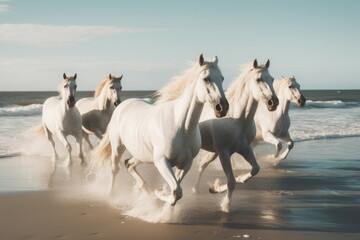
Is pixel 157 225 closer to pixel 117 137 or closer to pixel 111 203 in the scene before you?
pixel 111 203

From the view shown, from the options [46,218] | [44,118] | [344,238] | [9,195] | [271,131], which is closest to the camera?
[344,238]

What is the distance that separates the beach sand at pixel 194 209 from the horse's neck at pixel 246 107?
118cm

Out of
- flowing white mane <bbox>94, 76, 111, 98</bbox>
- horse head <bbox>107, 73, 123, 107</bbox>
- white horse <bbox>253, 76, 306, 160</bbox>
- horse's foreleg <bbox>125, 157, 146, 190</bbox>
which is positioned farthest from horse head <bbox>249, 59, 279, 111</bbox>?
flowing white mane <bbox>94, 76, 111, 98</bbox>

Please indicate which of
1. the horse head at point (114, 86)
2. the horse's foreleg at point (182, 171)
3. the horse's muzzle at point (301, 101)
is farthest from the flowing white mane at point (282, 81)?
the horse's foreleg at point (182, 171)

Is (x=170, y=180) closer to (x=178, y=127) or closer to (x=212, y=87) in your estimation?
(x=178, y=127)

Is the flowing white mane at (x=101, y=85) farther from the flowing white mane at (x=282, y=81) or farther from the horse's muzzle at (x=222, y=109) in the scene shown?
the horse's muzzle at (x=222, y=109)

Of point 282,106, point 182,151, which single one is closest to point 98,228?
point 182,151

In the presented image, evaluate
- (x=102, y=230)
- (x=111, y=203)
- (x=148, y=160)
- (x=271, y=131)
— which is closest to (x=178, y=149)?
(x=148, y=160)

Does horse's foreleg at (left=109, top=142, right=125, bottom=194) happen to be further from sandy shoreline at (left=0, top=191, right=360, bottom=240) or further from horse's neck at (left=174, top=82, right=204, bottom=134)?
horse's neck at (left=174, top=82, right=204, bottom=134)

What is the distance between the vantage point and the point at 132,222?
521cm

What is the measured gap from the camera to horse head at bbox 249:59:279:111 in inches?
215

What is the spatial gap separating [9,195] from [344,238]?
182 inches

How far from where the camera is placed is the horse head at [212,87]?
4.62 m

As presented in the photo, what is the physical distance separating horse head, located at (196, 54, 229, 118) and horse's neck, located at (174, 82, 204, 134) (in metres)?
0.11
